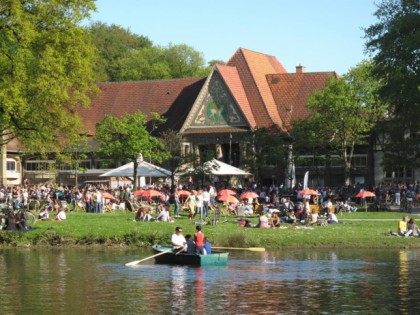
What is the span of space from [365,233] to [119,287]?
732 inches

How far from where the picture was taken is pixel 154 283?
34.9 metres

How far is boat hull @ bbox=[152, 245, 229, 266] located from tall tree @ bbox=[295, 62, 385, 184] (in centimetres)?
4065

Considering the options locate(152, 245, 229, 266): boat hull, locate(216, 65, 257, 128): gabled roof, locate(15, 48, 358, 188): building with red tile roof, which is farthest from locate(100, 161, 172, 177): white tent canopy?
locate(152, 245, 229, 266): boat hull

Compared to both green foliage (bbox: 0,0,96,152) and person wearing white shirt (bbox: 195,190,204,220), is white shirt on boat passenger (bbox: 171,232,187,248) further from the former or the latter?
green foliage (bbox: 0,0,96,152)

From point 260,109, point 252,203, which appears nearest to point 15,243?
point 252,203

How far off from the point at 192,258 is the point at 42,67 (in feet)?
56.3

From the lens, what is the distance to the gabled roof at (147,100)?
92.9m

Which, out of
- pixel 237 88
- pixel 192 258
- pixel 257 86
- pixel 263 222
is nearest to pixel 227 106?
pixel 237 88

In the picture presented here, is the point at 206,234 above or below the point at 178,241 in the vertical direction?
above

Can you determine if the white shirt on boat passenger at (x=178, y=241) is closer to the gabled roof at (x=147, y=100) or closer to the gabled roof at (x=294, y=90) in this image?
the gabled roof at (x=294, y=90)

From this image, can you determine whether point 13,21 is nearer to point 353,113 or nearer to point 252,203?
point 252,203

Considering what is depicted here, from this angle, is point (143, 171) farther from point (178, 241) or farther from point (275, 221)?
point (178, 241)

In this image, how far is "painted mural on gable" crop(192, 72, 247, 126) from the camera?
3484 inches

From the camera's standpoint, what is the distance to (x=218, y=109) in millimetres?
89562
